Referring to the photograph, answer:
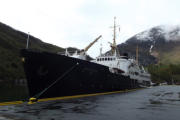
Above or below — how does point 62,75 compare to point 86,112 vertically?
above

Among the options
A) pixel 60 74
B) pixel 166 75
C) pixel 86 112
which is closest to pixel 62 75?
pixel 60 74

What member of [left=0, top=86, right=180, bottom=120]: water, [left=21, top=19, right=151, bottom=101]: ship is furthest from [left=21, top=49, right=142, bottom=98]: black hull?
[left=0, top=86, right=180, bottom=120]: water

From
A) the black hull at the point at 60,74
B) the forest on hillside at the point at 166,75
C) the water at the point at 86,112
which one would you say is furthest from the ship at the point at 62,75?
the forest on hillside at the point at 166,75

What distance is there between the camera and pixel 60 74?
18.7m

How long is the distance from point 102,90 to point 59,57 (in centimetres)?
900

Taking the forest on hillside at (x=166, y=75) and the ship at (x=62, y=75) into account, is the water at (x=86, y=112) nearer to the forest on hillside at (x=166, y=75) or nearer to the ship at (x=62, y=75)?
the ship at (x=62, y=75)

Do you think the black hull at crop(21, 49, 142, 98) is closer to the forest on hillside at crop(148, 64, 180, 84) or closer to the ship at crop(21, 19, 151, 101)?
the ship at crop(21, 19, 151, 101)

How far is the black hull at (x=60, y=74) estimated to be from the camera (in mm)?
16906

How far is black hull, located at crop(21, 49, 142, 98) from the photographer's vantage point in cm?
1691

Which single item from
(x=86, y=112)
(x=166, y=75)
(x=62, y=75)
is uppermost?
(x=166, y=75)

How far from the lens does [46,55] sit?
58.2 ft

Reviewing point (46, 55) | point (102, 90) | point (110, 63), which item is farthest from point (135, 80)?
point (46, 55)

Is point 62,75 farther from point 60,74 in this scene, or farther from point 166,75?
point 166,75

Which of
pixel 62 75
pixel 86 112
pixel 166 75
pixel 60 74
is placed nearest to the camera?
pixel 86 112
